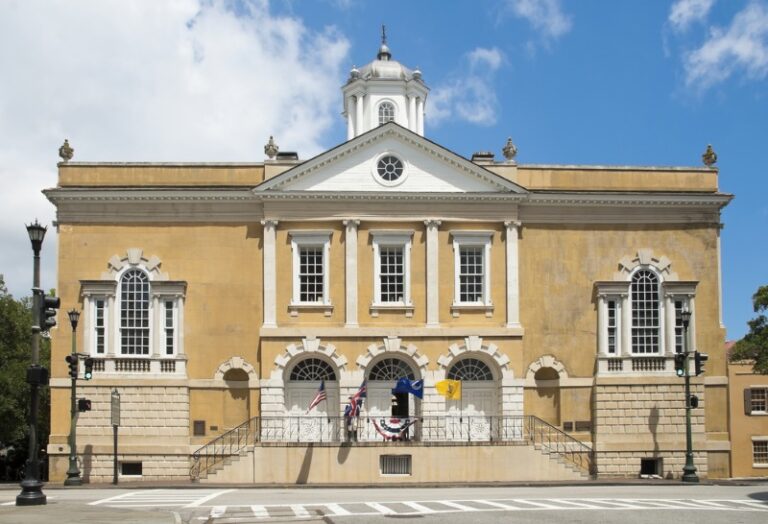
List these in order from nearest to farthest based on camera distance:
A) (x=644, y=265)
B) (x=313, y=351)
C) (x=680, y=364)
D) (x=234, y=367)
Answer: (x=680, y=364), (x=313, y=351), (x=234, y=367), (x=644, y=265)

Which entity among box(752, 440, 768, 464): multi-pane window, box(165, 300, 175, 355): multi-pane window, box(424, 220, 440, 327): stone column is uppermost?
box(424, 220, 440, 327): stone column

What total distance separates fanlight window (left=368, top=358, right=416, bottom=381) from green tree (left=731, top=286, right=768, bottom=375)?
13085mm

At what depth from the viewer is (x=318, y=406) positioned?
1598 inches

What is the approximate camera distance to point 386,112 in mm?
48781

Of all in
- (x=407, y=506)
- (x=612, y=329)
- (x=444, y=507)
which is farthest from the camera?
(x=612, y=329)

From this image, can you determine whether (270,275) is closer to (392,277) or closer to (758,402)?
(392,277)

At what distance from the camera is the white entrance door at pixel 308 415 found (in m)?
39.8

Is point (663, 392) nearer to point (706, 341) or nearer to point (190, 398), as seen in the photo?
point (706, 341)

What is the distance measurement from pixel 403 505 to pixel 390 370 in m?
15.9

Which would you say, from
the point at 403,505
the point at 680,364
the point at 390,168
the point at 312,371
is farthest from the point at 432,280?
the point at 403,505

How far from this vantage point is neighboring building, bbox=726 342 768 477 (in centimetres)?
4875

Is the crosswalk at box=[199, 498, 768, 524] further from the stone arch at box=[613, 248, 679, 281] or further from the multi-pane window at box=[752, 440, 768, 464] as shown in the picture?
the multi-pane window at box=[752, 440, 768, 464]

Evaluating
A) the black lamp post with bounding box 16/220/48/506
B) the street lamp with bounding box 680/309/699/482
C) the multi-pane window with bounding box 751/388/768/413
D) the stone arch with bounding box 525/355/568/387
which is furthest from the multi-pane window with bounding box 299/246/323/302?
the multi-pane window with bounding box 751/388/768/413

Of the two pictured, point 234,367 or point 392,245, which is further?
point 392,245
